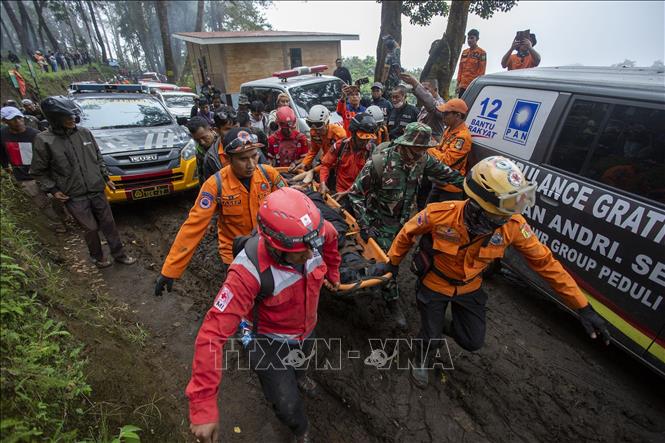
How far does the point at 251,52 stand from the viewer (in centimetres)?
1712

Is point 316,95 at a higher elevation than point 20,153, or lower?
higher

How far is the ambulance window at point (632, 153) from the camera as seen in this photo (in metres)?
2.37

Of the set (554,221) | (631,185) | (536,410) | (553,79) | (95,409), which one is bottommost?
(536,410)

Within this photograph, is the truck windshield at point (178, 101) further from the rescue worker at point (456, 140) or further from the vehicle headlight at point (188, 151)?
the rescue worker at point (456, 140)

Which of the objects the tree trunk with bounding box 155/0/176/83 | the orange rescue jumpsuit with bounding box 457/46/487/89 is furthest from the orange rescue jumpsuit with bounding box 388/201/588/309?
the tree trunk with bounding box 155/0/176/83

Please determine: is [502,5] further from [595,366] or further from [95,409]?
[95,409]

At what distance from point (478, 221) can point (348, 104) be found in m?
5.18

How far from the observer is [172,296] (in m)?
4.11

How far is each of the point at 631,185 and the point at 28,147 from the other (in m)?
7.59

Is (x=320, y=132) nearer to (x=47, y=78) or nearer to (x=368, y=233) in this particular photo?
(x=368, y=233)

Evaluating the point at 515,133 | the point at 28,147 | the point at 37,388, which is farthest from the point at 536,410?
the point at 28,147

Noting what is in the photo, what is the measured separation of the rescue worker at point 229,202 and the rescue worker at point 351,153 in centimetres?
101

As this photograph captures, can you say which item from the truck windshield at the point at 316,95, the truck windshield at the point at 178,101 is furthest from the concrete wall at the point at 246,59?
the truck windshield at the point at 316,95

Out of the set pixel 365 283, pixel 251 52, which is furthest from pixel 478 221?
pixel 251 52
